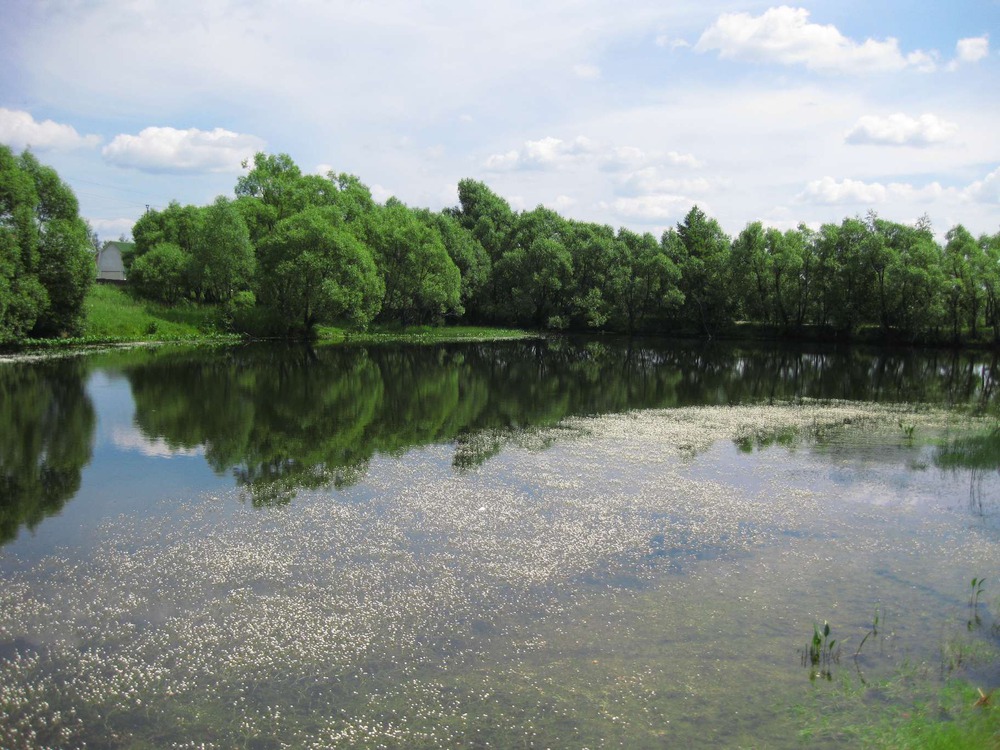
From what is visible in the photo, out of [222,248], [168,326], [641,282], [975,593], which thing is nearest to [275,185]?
[222,248]

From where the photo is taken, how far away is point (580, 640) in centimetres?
840

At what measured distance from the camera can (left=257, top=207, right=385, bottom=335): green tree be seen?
5678 centimetres

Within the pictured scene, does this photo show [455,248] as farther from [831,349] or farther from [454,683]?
[454,683]

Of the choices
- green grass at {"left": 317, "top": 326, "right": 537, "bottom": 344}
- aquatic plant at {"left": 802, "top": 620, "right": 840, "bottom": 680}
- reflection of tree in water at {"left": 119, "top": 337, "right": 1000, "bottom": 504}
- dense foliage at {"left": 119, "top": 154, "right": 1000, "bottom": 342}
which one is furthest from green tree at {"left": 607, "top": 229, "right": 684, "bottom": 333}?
aquatic plant at {"left": 802, "top": 620, "right": 840, "bottom": 680}

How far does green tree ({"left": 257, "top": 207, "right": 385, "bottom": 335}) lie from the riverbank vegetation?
160 mm

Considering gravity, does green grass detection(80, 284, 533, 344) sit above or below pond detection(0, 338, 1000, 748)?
above

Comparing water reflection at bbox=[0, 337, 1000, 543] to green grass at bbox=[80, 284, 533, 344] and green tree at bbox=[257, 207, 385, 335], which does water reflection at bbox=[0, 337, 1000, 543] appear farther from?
green tree at bbox=[257, 207, 385, 335]

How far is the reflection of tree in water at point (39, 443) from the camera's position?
13.4m

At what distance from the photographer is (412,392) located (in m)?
29.8

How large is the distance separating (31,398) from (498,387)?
18.0 metres

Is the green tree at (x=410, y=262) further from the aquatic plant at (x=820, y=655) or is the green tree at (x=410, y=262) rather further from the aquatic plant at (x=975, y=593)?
the aquatic plant at (x=820, y=655)

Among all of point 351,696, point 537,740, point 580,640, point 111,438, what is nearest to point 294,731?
point 351,696

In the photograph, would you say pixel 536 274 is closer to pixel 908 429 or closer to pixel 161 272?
pixel 161 272

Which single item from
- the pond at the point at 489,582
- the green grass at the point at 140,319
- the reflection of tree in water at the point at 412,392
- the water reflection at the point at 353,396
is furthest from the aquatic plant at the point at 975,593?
the green grass at the point at 140,319
